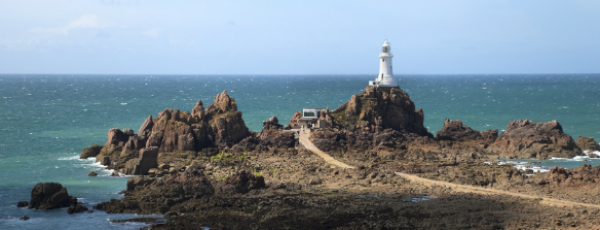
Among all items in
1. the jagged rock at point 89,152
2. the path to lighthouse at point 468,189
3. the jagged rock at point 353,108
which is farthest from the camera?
the jagged rock at point 353,108

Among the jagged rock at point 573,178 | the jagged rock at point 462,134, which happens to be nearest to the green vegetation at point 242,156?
the jagged rock at point 462,134

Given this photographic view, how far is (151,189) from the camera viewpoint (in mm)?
57500

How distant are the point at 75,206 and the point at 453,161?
3910 cm

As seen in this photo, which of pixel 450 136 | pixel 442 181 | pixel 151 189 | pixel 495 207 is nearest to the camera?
pixel 495 207

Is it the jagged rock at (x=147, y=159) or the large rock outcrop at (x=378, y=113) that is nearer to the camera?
the jagged rock at (x=147, y=159)

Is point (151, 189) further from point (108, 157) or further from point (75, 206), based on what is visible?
point (108, 157)

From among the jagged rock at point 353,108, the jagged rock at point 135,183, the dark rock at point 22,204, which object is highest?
the jagged rock at point 353,108

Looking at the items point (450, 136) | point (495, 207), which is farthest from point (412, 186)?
point (450, 136)

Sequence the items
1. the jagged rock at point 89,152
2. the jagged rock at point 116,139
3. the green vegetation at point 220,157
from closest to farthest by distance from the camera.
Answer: the green vegetation at point 220,157, the jagged rock at point 116,139, the jagged rock at point 89,152

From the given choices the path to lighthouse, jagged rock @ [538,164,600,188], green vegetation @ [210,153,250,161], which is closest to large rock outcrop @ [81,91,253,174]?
green vegetation @ [210,153,250,161]

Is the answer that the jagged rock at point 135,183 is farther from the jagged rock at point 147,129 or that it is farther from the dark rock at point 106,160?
the jagged rock at point 147,129

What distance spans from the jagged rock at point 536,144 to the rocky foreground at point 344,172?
116 mm

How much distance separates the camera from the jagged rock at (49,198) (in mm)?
52750

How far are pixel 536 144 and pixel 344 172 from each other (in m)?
28.2
